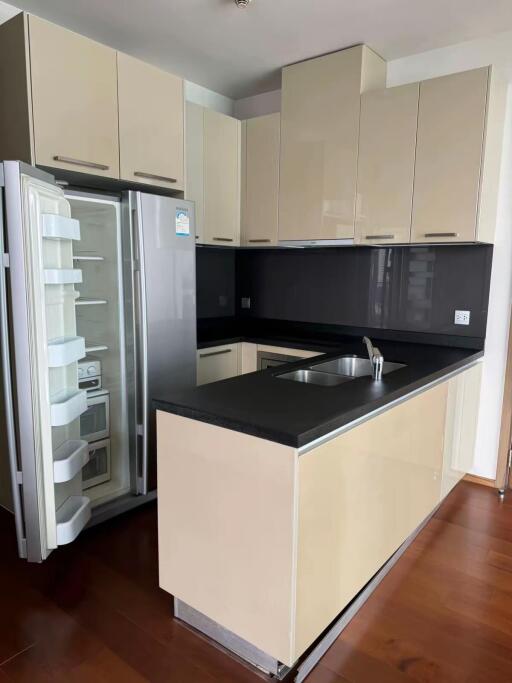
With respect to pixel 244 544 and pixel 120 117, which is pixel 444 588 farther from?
pixel 120 117

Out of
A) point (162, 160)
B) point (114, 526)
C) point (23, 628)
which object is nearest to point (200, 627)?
point (23, 628)

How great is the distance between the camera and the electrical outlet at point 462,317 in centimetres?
297

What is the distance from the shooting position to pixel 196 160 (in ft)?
10.6

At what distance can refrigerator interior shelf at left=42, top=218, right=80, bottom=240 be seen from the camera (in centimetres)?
188

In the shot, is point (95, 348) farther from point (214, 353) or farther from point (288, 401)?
point (288, 401)

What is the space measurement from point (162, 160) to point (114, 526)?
2.01 m

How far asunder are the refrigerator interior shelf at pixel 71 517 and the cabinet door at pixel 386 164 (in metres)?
2.13

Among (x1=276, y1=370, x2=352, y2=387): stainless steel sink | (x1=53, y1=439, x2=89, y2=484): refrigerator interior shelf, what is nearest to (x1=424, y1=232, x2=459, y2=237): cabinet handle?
(x1=276, y1=370, x2=352, y2=387): stainless steel sink

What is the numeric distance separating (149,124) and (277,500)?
2154 mm

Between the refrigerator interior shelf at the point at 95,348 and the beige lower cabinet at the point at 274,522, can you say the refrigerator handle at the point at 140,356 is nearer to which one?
the refrigerator interior shelf at the point at 95,348

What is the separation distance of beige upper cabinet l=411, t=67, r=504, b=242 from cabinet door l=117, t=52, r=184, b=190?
1375 millimetres

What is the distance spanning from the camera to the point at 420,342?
3.14 metres

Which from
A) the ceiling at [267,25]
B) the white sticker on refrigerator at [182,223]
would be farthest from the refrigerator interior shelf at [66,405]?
the ceiling at [267,25]

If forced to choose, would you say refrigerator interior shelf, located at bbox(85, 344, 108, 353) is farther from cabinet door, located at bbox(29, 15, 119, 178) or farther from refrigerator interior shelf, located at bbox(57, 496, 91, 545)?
cabinet door, located at bbox(29, 15, 119, 178)
